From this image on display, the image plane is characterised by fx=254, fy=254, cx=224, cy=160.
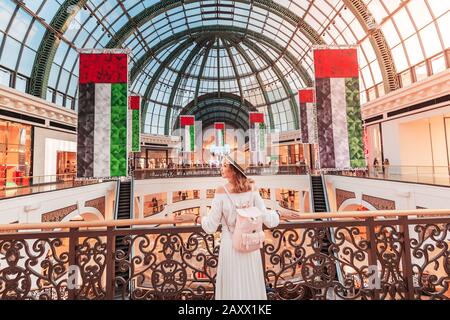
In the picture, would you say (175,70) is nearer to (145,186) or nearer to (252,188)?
(145,186)

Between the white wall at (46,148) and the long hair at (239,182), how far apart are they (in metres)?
16.1

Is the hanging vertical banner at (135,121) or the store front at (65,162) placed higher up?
the hanging vertical banner at (135,121)

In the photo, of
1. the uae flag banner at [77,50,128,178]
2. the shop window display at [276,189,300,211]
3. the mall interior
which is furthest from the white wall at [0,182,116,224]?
the shop window display at [276,189,300,211]

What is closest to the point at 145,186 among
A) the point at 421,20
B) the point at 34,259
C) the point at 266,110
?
the point at 34,259

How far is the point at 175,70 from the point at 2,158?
24.1 metres

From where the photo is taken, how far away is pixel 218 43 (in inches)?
1309

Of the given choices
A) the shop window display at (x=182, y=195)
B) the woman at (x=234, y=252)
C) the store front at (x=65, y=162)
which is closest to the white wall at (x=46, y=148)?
the store front at (x=65, y=162)

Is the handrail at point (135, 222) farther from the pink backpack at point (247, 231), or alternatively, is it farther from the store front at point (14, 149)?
the store front at point (14, 149)

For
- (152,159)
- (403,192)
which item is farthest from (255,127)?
(403,192)

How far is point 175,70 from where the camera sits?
33.4 meters

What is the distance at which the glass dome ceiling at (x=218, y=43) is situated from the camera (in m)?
13.6

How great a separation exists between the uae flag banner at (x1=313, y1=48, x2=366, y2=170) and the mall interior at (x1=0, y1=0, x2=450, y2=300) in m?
0.04

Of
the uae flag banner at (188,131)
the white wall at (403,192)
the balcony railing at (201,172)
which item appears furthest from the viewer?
the uae flag banner at (188,131)

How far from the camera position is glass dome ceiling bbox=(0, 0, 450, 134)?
13.6m
